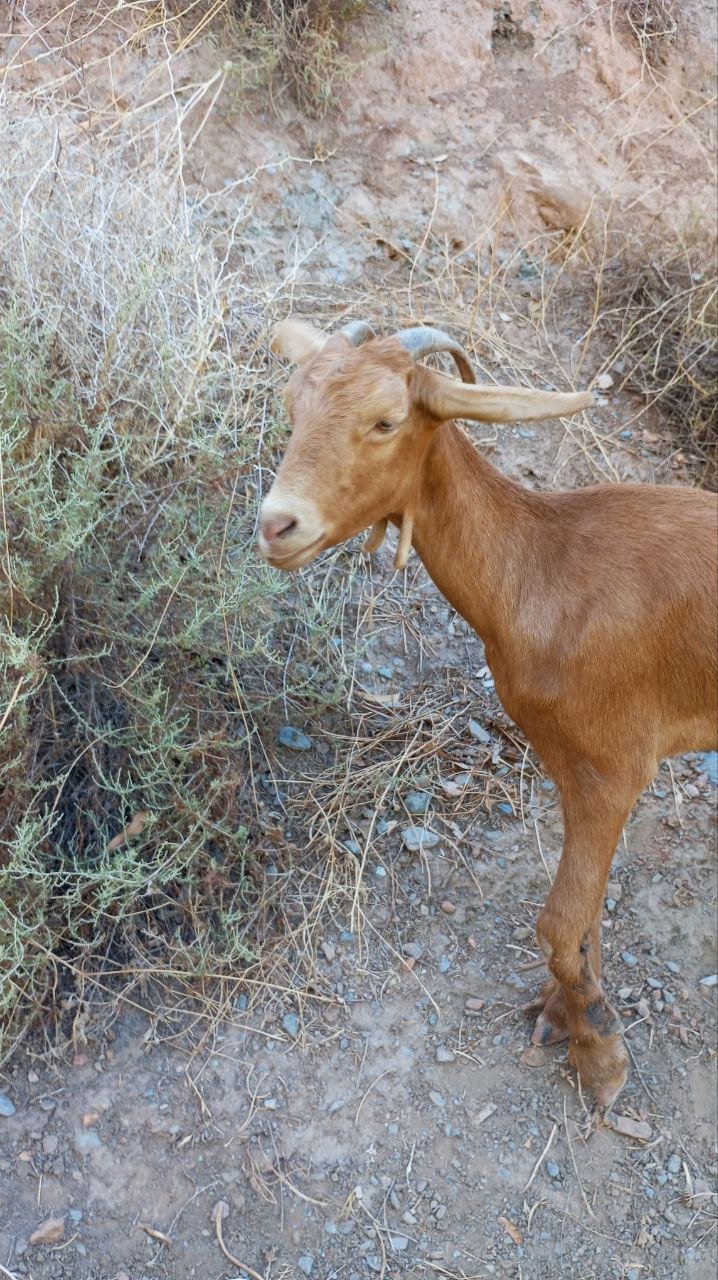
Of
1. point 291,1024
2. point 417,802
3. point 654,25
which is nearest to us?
point 291,1024

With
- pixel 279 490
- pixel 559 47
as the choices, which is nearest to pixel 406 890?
pixel 279 490

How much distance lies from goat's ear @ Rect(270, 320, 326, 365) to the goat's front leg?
160cm

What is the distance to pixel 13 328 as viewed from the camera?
139 inches

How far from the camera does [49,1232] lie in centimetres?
Result: 305

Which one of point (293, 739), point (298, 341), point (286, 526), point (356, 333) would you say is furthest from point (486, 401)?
point (293, 739)

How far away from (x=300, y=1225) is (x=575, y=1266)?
34.1 inches

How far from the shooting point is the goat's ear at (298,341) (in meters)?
3.25

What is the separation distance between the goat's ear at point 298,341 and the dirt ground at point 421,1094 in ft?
5.55

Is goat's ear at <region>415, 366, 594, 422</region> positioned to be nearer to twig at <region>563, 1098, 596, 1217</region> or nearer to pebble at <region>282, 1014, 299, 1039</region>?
pebble at <region>282, 1014, 299, 1039</region>

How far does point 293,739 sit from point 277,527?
171 cm

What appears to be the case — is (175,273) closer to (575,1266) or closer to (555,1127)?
(555,1127)

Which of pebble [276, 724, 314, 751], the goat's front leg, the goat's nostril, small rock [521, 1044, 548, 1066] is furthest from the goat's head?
small rock [521, 1044, 548, 1066]

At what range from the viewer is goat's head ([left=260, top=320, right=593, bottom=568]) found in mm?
2750

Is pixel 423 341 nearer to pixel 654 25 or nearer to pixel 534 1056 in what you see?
pixel 534 1056
